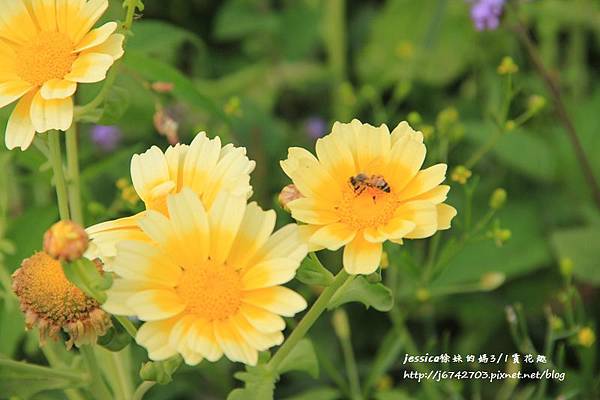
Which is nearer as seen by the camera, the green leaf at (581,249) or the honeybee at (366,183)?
the honeybee at (366,183)

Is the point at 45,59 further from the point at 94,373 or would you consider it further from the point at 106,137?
the point at 106,137

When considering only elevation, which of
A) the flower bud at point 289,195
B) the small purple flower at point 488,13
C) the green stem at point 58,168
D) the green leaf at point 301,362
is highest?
the small purple flower at point 488,13

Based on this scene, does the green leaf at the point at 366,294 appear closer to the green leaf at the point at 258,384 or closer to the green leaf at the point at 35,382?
the green leaf at the point at 258,384

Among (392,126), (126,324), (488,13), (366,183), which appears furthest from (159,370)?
(392,126)

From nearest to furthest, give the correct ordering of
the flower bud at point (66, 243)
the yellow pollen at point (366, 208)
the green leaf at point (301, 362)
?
1. the flower bud at point (66, 243)
2. the yellow pollen at point (366, 208)
3. the green leaf at point (301, 362)

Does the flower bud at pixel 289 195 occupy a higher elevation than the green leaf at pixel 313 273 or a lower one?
higher

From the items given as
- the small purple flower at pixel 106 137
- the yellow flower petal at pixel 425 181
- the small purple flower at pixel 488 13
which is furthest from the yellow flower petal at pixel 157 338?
the small purple flower at pixel 106 137

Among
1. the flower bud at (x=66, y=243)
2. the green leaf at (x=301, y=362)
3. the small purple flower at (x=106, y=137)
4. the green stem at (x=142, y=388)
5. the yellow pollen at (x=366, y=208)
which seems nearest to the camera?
the flower bud at (x=66, y=243)

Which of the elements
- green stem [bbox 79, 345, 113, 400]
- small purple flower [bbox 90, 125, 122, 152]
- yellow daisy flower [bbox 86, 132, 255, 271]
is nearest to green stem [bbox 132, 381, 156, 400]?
green stem [bbox 79, 345, 113, 400]
